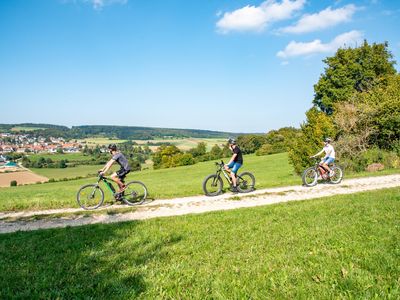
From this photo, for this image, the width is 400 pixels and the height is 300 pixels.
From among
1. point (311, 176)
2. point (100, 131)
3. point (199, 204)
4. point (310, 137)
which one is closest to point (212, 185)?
point (199, 204)

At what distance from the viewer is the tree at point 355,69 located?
3412 cm

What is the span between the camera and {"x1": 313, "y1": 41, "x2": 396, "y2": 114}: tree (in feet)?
112

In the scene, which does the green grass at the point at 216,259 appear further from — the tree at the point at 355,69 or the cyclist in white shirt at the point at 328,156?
the tree at the point at 355,69

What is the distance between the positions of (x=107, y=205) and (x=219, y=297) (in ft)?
29.9

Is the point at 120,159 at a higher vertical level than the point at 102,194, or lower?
higher

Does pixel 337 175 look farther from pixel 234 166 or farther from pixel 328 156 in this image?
pixel 234 166

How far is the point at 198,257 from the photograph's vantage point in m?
5.11

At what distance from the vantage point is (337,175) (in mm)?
15297

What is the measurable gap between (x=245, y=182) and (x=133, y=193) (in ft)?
16.1

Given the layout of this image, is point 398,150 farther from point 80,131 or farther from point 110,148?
point 80,131

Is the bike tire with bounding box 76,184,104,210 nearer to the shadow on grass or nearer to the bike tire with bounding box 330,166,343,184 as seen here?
the shadow on grass

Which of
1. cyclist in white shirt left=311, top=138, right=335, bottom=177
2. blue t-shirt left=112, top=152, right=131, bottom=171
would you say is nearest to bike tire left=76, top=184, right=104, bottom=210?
blue t-shirt left=112, top=152, right=131, bottom=171

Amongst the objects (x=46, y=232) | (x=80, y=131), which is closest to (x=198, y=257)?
(x=46, y=232)

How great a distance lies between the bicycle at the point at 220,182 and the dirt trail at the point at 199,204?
386mm
